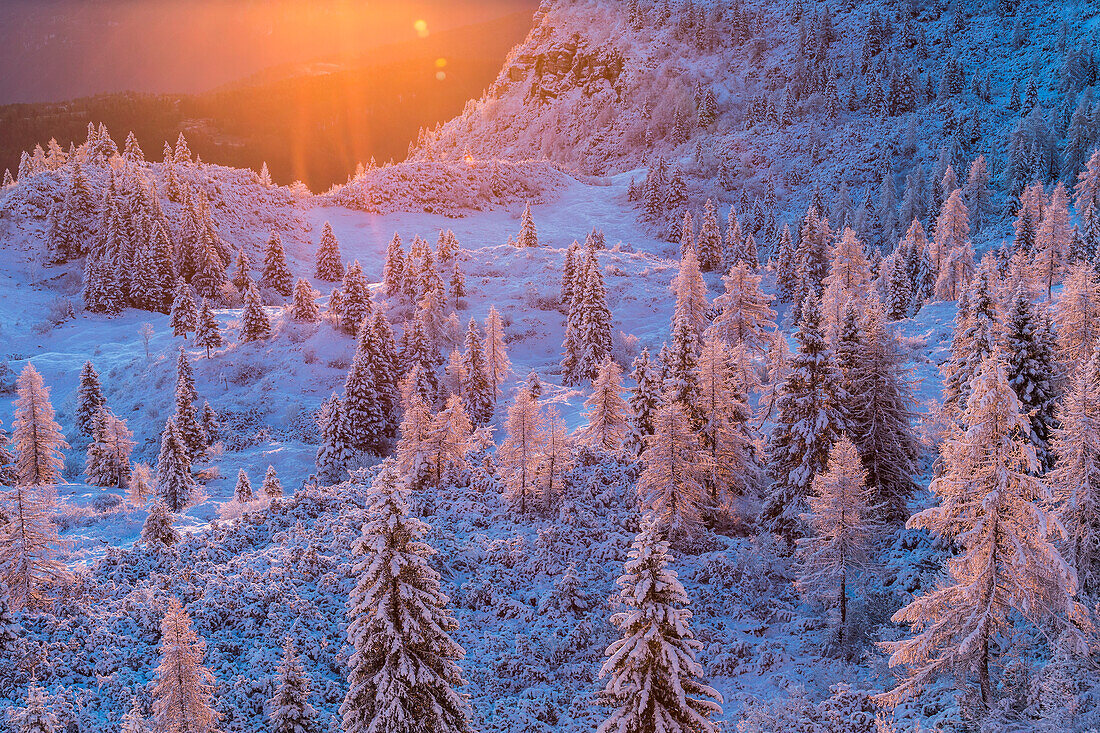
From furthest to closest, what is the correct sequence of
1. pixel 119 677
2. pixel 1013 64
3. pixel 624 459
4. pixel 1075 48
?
pixel 1013 64, pixel 1075 48, pixel 624 459, pixel 119 677

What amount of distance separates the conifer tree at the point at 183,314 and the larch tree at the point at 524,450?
51818 millimetres

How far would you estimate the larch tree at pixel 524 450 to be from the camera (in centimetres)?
3797

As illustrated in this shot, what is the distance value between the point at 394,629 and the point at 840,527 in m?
17.9

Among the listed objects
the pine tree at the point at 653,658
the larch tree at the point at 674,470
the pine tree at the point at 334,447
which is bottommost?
the pine tree at the point at 334,447

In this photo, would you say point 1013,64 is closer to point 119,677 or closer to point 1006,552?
point 1006,552

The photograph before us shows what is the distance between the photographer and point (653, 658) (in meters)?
15.0

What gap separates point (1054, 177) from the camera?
10044cm

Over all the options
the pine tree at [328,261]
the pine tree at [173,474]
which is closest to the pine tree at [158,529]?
the pine tree at [173,474]

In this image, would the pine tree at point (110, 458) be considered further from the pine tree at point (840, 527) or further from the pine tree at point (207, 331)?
the pine tree at point (840, 527)

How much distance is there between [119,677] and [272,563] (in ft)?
27.8

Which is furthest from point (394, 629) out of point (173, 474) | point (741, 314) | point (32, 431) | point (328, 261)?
point (328, 261)

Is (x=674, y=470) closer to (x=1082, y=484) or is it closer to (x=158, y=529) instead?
(x=1082, y=484)

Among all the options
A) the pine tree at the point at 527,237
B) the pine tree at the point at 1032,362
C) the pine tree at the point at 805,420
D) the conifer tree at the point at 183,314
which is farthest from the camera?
the pine tree at the point at 527,237

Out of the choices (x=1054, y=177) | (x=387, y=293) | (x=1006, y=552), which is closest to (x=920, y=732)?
(x=1006, y=552)
